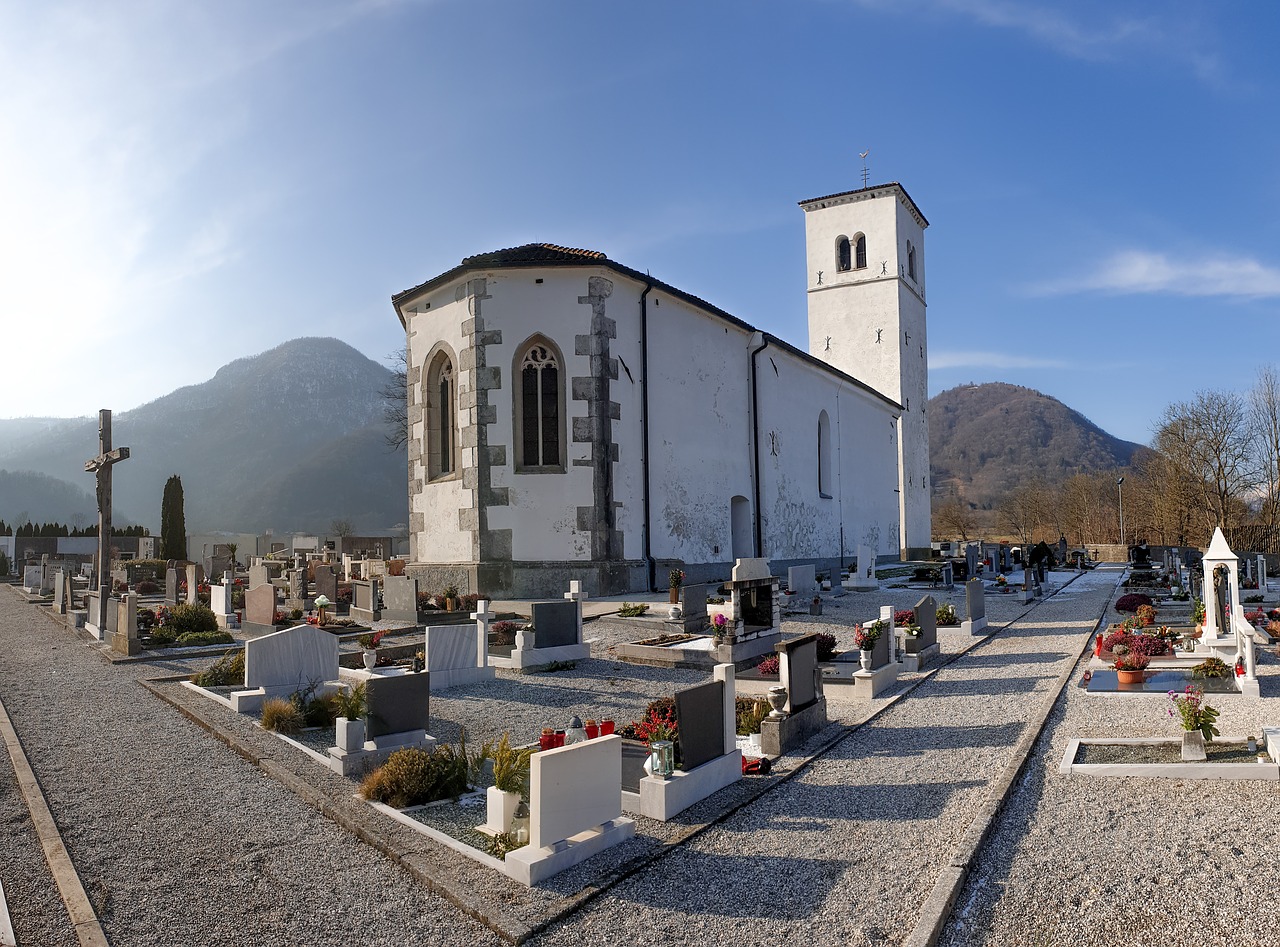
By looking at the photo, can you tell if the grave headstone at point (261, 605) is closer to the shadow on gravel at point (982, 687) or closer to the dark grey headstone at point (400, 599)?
the dark grey headstone at point (400, 599)

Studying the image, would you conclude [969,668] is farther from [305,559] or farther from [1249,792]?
[305,559]

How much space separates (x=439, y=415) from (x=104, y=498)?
27.9 ft

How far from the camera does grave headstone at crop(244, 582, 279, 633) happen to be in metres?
14.2

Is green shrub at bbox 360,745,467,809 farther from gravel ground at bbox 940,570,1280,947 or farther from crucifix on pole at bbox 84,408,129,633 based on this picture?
crucifix on pole at bbox 84,408,129,633

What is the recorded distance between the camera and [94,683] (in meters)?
10.4

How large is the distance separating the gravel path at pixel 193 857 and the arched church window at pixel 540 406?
13.1 m

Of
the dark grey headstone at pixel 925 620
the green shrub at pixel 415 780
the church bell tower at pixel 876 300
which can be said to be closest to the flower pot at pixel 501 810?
the green shrub at pixel 415 780

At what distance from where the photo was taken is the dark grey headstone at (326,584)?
59.5 ft

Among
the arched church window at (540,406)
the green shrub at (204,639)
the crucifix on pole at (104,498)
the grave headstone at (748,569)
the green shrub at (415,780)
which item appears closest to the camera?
the green shrub at (415,780)

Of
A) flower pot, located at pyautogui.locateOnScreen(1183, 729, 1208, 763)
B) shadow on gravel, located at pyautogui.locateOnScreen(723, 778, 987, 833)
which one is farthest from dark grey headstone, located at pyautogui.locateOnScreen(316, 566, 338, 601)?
flower pot, located at pyautogui.locateOnScreen(1183, 729, 1208, 763)

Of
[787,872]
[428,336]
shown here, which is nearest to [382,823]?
[787,872]

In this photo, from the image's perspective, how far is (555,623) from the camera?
1223cm

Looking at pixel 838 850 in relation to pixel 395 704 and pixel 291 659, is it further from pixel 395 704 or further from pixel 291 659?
pixel 291 659

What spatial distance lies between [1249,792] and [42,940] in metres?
7.50
